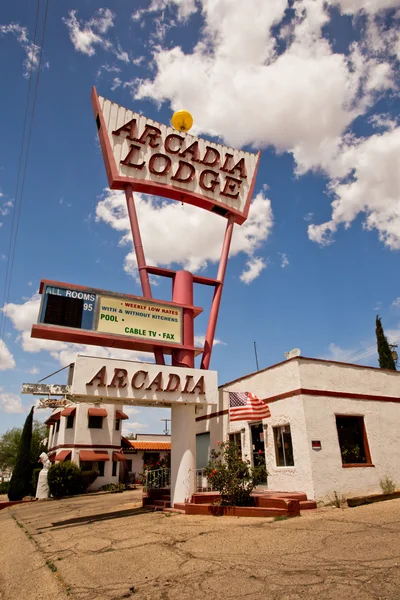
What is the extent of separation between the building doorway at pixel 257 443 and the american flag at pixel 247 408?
111 centimetres

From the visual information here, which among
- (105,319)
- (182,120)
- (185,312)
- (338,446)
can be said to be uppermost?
(182,120)

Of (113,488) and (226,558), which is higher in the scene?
(113,488)

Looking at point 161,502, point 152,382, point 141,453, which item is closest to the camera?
point 152,382

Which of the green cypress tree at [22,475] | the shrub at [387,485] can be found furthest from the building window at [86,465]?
the shrub at [387,485]

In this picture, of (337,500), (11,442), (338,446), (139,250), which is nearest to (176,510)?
(337,500)

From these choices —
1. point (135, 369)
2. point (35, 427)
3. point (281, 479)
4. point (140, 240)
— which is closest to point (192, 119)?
point (140, 240)

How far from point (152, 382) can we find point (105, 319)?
2597mm

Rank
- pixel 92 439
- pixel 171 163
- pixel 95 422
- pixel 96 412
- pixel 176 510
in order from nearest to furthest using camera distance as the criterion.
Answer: pixel 176 510
pixel 171 163
pixel 92 439
pixel 96 412
pixel 95 422

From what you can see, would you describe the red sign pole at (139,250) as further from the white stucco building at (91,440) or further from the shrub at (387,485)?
the white stucco building at (91,440)

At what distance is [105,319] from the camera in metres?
13.6

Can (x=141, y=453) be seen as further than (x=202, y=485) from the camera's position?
Yes

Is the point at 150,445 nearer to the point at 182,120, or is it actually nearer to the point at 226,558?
the point at 182,120

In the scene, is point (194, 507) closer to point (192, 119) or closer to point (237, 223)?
point (237, 223)

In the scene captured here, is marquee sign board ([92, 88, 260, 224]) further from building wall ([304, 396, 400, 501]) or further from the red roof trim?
the red roof trim
